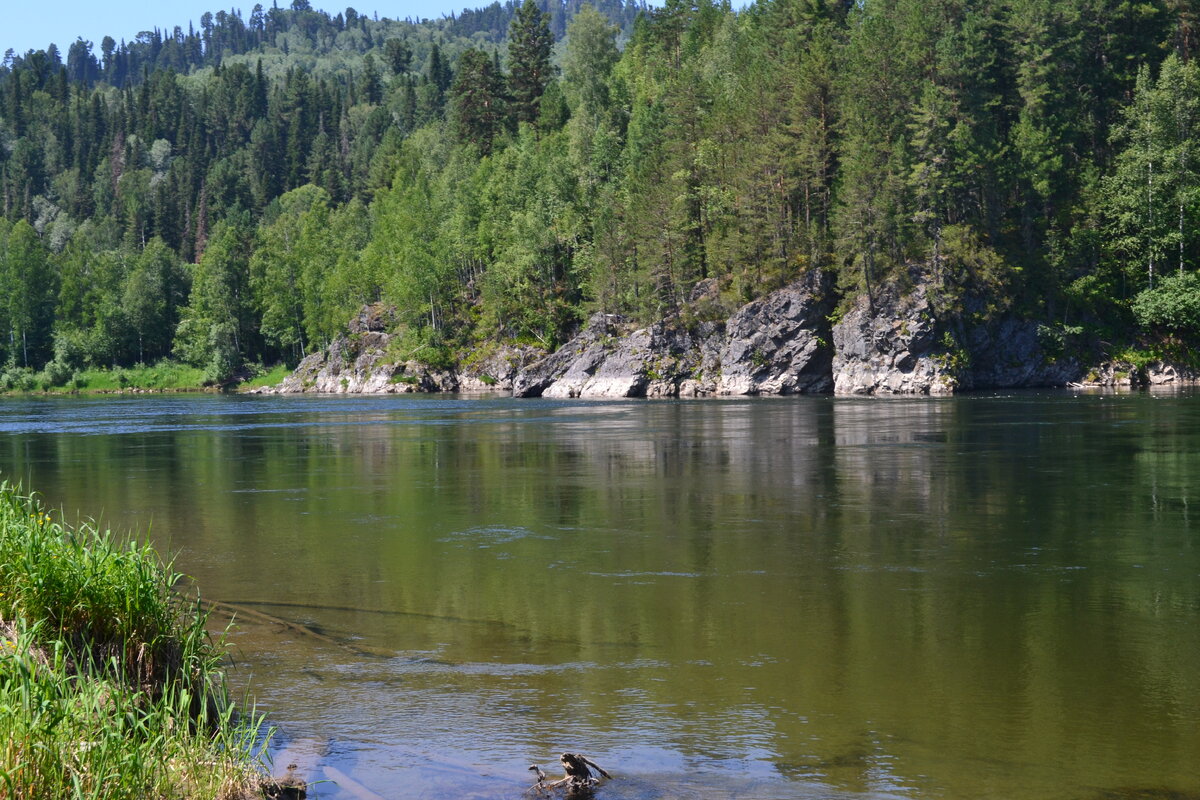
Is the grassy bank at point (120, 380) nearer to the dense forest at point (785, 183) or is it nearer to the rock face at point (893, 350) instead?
the dense forest at point (785, 183)

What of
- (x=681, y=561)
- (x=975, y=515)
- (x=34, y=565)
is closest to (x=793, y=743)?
(x=34, y=565)

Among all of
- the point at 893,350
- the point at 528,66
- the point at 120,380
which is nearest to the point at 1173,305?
the point at 893,350

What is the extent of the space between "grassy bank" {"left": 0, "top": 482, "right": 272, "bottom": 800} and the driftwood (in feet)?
6.43

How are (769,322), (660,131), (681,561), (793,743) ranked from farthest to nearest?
(660,131) < (769,322) < (681,561) < (793,743)

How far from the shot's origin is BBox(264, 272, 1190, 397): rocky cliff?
249 feet

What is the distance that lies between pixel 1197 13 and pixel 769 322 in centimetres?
4494

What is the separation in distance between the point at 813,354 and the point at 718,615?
227ft

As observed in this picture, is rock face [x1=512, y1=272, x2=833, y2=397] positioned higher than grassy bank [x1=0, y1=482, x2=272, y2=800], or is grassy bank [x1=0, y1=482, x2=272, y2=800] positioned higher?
rock face [x1=512, y1=272, x2=833, y2=397]

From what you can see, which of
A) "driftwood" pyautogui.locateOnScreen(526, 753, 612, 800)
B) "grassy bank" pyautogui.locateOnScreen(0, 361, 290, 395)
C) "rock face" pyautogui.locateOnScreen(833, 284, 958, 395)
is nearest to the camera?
"driftwood" pyautogui.locateOnScreen(526, 753, 612, 800)

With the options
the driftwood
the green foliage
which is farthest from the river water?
Result: the green foliage

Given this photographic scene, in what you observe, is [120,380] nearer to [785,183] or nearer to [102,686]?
[785,183]

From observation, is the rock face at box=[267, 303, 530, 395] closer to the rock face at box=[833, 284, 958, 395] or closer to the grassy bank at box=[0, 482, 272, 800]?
the rock face at box=[833, 284, 958, 395]

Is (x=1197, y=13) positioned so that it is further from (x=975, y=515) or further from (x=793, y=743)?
(x=793, y=743)

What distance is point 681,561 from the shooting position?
16156 mm
